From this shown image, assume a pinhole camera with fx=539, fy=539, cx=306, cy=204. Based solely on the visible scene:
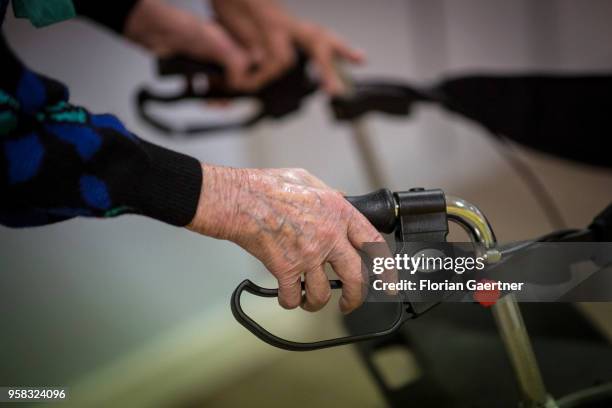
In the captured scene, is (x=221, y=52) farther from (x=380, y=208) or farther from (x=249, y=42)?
(x=380, y=208)

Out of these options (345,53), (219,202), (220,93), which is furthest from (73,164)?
(345,53)

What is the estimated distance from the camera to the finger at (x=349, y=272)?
49cm

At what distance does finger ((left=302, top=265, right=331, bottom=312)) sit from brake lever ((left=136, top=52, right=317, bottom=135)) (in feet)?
1.75

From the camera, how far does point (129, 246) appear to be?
3.68 feet

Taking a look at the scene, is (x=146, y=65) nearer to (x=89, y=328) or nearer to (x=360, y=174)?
(x=89, y=328)

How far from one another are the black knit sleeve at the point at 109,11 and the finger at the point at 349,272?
64 cm

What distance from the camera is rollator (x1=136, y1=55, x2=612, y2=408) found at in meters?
0.48

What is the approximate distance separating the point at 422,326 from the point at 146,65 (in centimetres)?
74

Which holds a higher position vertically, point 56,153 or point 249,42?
point 249,42

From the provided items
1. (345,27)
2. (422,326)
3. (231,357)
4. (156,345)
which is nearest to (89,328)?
(156,345)

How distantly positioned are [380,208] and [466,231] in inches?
3.3

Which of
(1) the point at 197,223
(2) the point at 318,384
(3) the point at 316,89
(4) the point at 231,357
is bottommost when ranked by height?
(4) the point at 231,357

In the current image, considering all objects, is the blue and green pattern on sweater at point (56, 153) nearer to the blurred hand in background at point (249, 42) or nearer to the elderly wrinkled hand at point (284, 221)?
the elderly wrinkled hand at point (284, 221)

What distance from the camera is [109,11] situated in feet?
2.96
